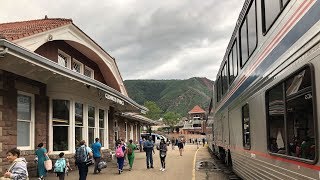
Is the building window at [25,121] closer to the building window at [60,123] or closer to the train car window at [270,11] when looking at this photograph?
the building window at [60,123]

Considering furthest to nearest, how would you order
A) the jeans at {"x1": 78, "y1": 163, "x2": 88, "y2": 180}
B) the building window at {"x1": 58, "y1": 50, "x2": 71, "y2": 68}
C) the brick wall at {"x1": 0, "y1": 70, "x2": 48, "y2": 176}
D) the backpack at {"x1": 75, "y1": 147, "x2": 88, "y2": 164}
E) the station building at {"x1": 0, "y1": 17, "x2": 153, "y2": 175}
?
the building window at {"x1": 58, "y1": 50, "x2": 71, "y2": 68}, the station building at {"x1": 0, "y1": 17, "x2": 153, "y2": 175}, the brick wall at {"x1": 0, "y1": 70, "x2": 48, "y2": 176}, the jeans at {"x1": 78, "y1": 163, "x2": 88, "y2": 180}, the backpack at {"x1": 75, "y1": 147, "x2": 88, "y2": 164}

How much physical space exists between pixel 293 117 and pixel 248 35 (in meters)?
3.60

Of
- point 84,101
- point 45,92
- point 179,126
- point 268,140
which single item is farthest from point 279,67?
point 179,126

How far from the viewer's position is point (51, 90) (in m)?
16.7

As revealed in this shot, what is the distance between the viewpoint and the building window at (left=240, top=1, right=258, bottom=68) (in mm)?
8219

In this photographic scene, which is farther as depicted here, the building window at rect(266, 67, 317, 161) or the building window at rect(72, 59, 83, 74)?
the building window at rect(72, 59, 83, 74)

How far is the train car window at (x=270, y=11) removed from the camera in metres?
6.15

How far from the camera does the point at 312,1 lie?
15.8 feet

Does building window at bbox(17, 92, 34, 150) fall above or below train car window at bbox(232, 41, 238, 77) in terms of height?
below

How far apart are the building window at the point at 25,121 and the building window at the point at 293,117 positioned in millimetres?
9621

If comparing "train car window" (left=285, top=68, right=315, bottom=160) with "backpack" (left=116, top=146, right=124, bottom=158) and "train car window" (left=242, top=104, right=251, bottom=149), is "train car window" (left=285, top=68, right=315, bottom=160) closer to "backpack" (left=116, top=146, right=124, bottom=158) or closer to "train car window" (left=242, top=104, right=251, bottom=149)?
"train car window" (left=242, top=104, right=251, bottom=149)

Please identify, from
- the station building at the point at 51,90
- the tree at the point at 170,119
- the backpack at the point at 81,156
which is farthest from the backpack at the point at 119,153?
the tree at the point at 170,119

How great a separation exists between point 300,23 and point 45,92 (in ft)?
41.2

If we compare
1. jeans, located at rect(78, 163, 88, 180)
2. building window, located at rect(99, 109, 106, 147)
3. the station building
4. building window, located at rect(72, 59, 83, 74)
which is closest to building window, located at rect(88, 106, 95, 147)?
the station building
